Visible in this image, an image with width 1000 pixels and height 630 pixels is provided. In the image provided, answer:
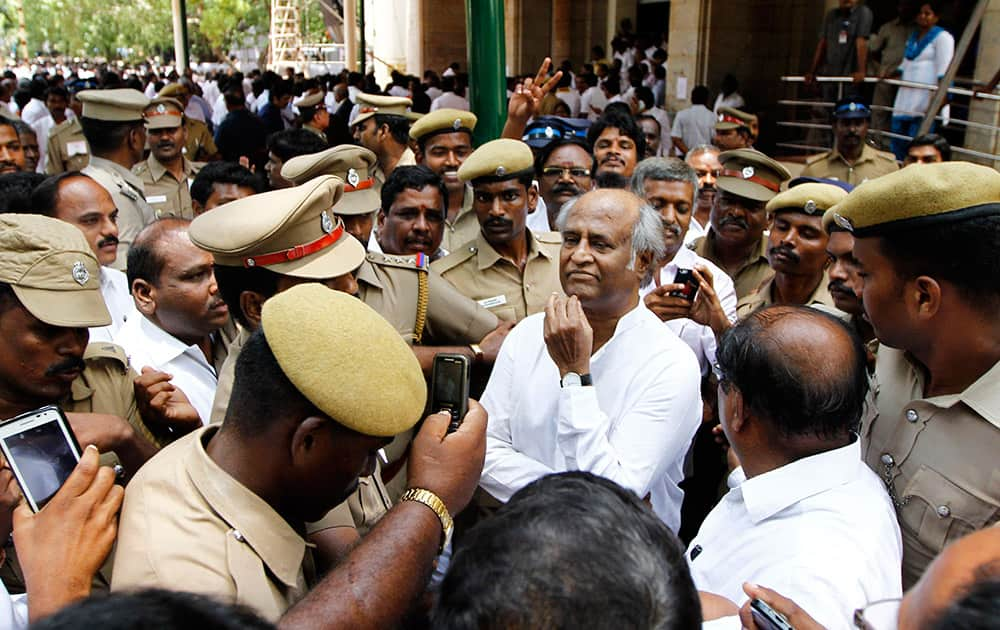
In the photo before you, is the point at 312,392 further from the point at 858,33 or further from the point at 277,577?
the point at 858,33

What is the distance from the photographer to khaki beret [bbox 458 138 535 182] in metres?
3.87

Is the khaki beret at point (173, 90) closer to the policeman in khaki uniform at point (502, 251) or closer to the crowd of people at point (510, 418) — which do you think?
the crowd of people at point (510, 418)

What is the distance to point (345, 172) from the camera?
434cm

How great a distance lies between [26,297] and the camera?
212 centimetres

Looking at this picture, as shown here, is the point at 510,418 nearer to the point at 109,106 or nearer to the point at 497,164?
the point at 497,164

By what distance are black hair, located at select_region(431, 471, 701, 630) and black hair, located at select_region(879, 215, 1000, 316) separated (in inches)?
50.2

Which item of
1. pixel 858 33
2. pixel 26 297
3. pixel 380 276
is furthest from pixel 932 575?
pixel 858 33

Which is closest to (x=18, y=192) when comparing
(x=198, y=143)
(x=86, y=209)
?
(x=86, y=209)

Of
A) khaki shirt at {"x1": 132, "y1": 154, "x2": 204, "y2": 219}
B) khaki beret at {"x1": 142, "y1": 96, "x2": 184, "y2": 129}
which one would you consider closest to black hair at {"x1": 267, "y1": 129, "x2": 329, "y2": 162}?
khaki shirt at {"x1": 132, "y1": 154, "x2": 204, "y2": 219}

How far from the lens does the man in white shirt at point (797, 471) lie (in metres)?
1.69

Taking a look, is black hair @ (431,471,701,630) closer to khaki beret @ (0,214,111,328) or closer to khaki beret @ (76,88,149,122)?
khaki beret @ (0,214,111,328)

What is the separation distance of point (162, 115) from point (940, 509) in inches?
254

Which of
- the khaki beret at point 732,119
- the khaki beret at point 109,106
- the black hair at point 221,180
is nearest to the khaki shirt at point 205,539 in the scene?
the black hair at point 221,180

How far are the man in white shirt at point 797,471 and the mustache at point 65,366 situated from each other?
1.74 m
